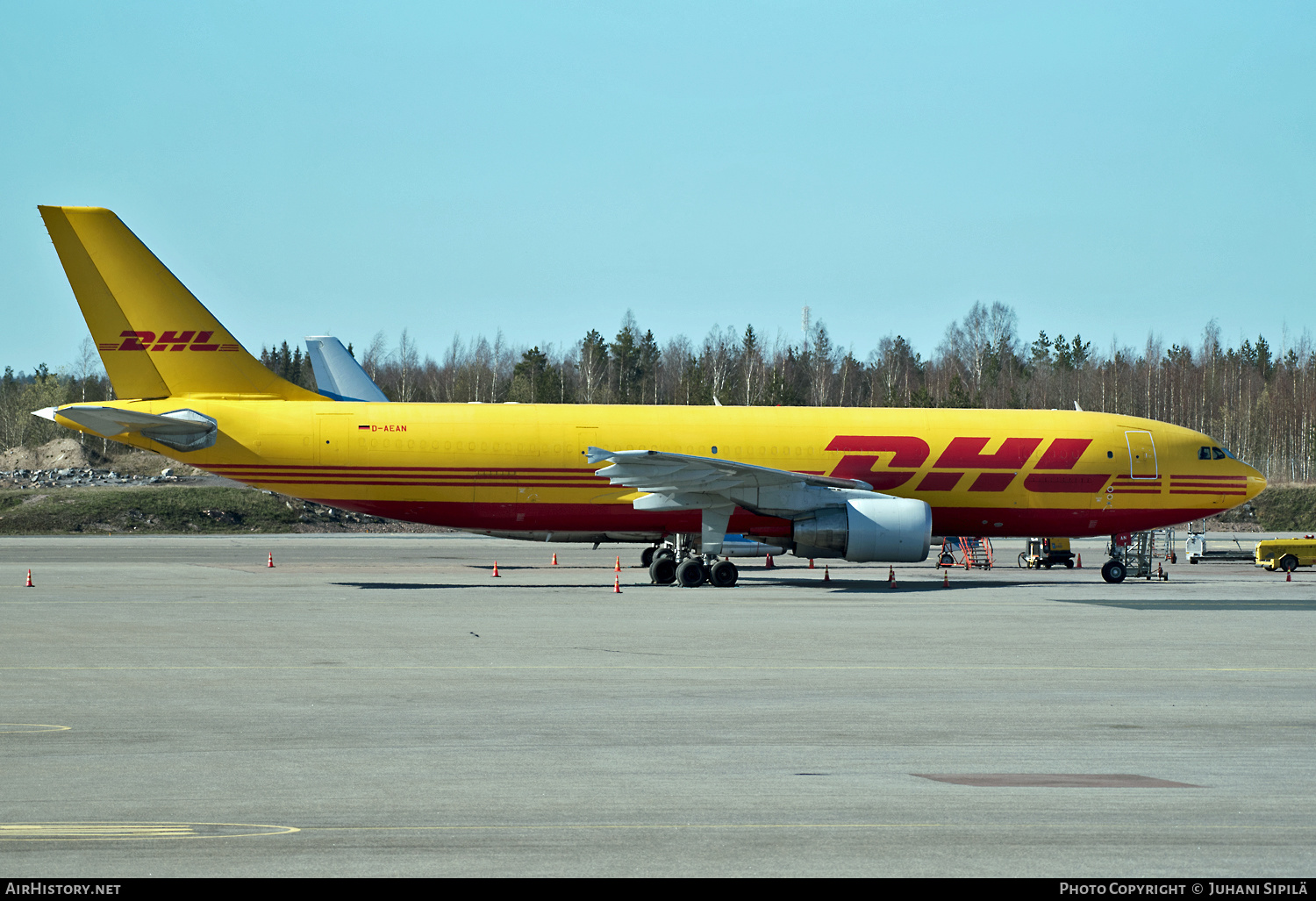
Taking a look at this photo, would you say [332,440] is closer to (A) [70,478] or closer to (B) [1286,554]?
(B) [1286,554]

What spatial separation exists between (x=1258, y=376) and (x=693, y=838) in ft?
421

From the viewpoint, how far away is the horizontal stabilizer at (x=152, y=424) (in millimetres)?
27703

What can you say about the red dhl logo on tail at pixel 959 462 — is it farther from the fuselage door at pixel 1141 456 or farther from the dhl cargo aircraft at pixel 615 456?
the fuselage door at pixel 1141 456

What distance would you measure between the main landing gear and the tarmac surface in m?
5.41

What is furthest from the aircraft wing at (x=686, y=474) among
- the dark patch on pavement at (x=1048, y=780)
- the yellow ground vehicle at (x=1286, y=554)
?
the dark patch on pavement at (x=1048, y=780)

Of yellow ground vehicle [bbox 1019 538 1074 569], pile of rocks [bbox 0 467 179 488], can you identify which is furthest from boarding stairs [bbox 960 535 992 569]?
pile of rocks [bbox 0 467 179 488]

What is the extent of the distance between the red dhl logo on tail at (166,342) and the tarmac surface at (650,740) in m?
7.99

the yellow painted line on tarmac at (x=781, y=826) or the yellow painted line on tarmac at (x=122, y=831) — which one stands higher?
the yellow painted line on tarmac at (x=781, y=826)

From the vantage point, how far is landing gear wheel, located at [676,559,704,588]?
1120 inches

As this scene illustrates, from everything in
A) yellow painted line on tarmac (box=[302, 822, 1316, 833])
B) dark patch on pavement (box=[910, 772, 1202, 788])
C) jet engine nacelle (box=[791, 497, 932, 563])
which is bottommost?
dark patch on pavement (box=[910, 772, 1202, 788])

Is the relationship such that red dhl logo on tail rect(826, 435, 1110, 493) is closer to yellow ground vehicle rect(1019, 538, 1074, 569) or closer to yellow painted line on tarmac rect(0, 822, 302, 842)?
yellow ground vehicle rect(1019, 538, 1074, 569)

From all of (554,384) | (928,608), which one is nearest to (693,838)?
(928,608)

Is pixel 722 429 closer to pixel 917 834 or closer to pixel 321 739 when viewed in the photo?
pixel 321 739

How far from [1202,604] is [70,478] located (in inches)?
2597
